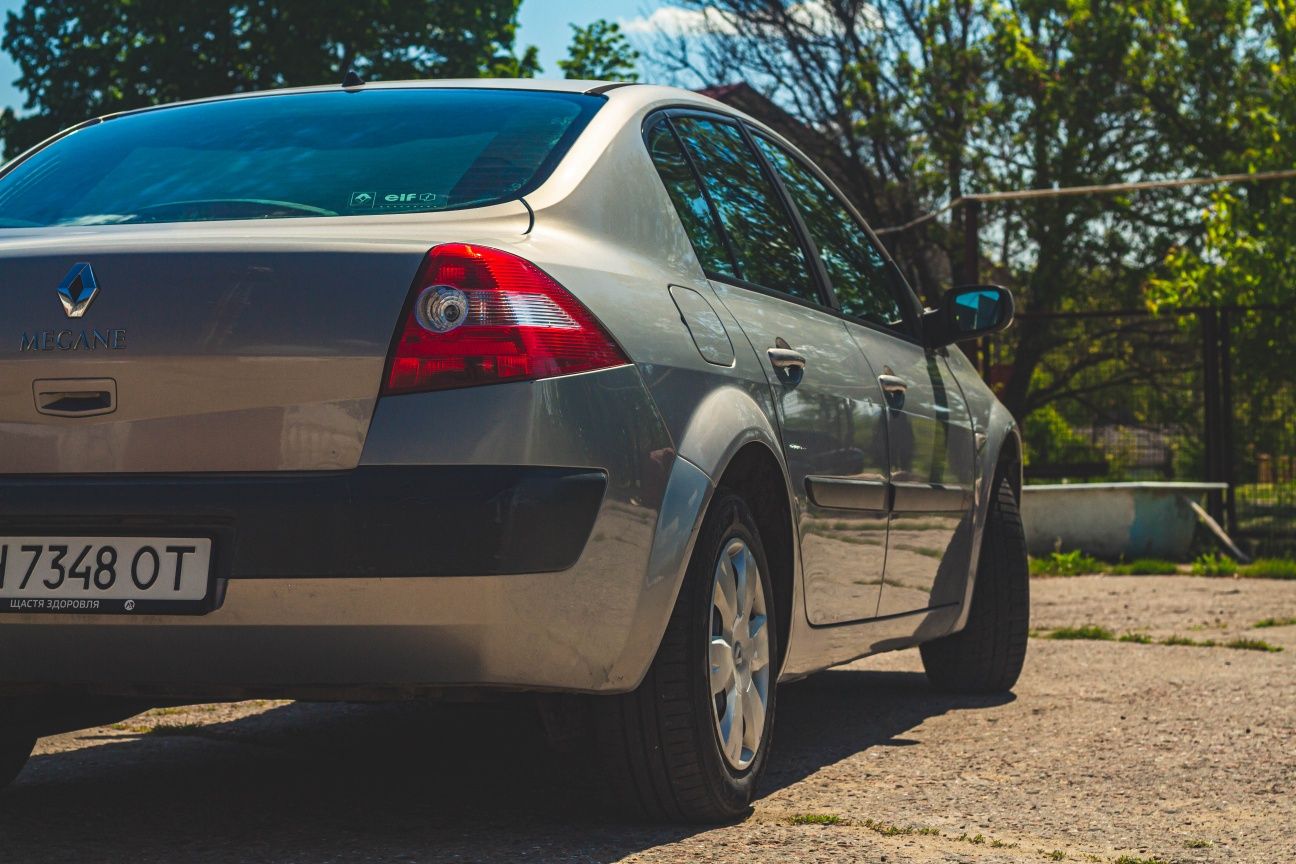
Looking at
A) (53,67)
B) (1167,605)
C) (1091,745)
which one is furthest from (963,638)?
(53,67)

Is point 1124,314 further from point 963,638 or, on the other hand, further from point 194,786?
point 194,786

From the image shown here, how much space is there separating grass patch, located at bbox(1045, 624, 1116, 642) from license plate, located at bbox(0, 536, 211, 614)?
18.3ft

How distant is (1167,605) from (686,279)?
6.65 m

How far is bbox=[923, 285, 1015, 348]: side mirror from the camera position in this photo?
543 cm

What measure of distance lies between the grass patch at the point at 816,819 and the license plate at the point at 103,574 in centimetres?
137

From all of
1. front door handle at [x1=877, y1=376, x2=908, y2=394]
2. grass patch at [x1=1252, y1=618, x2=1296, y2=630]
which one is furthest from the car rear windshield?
grass patch at [x1=1252, y1=618, x2=1296, y2=630]

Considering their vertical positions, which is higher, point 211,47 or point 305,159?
point 211,47

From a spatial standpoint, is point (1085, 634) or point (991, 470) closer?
point (991, 470)

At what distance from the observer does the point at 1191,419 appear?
15.6 m

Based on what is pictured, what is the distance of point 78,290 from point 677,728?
4.63 ft

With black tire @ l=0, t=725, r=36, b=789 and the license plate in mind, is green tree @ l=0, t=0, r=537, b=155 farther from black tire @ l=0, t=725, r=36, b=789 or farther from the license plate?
the license plate

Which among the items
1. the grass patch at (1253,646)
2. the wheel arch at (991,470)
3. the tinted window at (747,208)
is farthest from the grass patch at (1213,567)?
the tinted window at (747,208)

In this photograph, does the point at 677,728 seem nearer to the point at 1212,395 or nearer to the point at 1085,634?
the point at 1085,634

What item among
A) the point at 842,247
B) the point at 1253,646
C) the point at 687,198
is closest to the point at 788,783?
the point at 687,198
